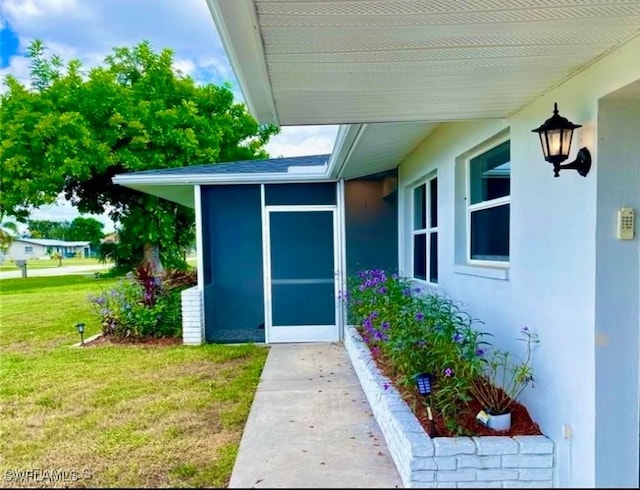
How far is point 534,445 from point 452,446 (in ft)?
1.81

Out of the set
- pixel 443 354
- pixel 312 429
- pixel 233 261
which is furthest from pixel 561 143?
pixel 233 261

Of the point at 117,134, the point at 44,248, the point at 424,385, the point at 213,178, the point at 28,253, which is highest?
the point at 117,134

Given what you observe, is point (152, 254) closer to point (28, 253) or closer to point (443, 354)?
point (28, 253)

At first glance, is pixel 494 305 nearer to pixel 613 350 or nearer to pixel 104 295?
pixel 613 350

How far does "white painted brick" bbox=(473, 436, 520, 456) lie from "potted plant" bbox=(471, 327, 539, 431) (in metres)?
0.22

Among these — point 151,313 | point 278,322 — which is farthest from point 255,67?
point 151,313

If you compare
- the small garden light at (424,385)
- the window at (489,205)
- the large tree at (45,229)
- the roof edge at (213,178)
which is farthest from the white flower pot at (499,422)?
the large tree at (45,229)

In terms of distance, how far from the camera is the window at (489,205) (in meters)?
3.67

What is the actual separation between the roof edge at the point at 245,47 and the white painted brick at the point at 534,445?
2.66m

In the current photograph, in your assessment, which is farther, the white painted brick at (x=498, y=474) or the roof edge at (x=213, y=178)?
the roof edge at (x=213, y=178)

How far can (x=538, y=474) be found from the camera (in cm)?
264

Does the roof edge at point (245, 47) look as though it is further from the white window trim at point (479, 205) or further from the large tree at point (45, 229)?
the large tree at point (45, 229)

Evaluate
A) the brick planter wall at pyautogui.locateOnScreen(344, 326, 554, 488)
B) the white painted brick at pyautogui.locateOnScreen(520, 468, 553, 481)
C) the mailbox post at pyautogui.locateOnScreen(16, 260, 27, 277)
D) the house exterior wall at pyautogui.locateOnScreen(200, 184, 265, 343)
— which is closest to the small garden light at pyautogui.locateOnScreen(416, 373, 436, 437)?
the brick planter wall at pyautogui.locateOnScreen(344, 326, 554, 488)

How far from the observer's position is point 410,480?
237 cm
